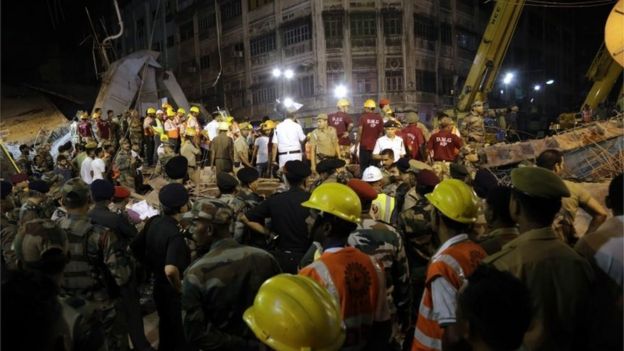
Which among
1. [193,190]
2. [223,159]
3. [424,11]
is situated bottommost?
[193,190]

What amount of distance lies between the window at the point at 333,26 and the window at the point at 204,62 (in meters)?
14.8

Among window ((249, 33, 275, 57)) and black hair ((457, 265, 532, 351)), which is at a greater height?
window ((249, 33, 275, 57))

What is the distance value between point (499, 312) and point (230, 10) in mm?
41604

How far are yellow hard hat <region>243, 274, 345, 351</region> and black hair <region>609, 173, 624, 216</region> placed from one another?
6.71 feet

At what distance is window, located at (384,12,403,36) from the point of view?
107ft

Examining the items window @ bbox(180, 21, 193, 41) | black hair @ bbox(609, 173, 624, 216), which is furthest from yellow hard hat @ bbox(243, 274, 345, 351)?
window @ bbox(180, 21, 193, 41)

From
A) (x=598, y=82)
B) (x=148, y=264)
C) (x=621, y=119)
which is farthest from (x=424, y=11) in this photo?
(x=148, y=264)

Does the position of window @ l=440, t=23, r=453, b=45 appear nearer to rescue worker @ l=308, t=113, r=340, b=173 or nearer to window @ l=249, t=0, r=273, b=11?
window @ l=249, t=0, r=273, b=11

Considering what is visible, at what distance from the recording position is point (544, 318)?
7.71 feet

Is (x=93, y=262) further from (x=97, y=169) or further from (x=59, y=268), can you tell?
(x=97, y=169)

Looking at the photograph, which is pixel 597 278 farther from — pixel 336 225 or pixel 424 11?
pixel 424 11

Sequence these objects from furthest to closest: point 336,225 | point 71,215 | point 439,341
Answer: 1. point 71,215
2. point 336,225
3. point 439,341

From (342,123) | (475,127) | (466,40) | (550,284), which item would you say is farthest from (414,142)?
(466,40)

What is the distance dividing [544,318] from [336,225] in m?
1.32
